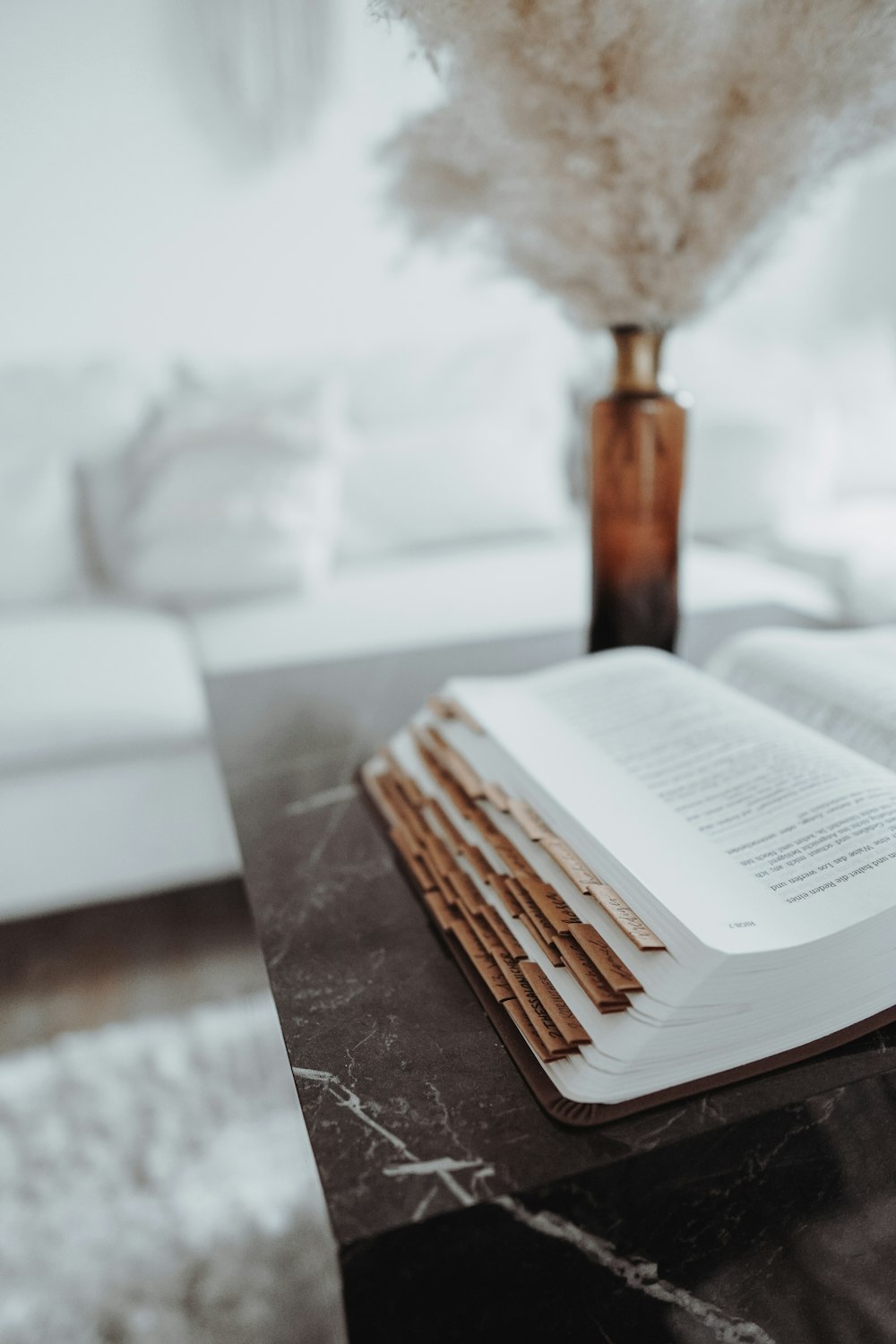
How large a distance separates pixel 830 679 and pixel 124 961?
114 cm

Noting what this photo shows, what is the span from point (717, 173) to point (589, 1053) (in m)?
0.70

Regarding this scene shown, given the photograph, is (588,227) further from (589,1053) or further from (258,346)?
(258,346)

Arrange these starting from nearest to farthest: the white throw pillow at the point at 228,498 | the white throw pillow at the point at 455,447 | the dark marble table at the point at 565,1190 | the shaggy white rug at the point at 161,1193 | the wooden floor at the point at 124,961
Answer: the dark marble table at the point at 565,1190 → the shaggy white rug at the point at 161,1193 → the wooden floor at the point at 124,961 → the white throw pillow at the point at 228,498 → the white throw pillow at the point at 455,447

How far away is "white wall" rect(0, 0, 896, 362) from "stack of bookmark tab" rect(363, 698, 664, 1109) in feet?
5.39

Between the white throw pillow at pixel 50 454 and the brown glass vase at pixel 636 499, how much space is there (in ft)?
3.97

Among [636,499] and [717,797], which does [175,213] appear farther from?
[717,797]

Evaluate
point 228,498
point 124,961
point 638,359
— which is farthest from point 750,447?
point 124,961

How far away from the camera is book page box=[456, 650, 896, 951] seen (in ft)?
1.53

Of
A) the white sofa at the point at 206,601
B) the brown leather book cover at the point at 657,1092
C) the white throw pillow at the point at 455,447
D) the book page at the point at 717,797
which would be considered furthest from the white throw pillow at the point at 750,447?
the brown leather book cover at the point at 657,1092

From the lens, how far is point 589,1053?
1.46 feet

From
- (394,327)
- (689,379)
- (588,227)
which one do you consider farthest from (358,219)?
(588,227)

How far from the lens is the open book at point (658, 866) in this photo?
44cm

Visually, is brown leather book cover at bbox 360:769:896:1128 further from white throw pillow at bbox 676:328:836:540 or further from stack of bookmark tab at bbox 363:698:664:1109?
white throw pillow at bbox 676:328:836:540

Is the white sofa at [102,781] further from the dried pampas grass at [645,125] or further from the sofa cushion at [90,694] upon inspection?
the dried pampas grass at [645,125]
